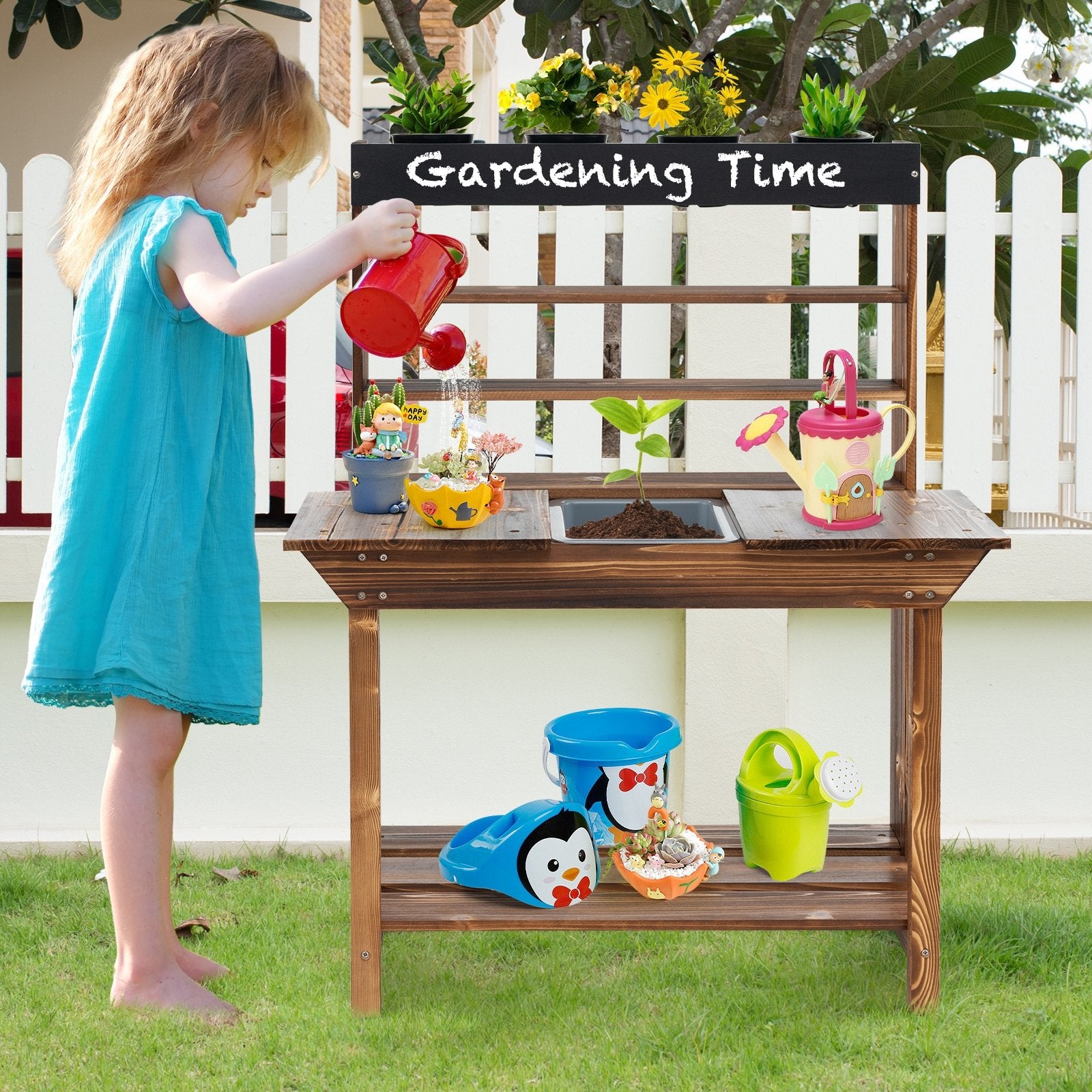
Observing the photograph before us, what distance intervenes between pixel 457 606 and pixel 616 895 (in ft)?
2.00

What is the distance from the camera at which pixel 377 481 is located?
2289 mm

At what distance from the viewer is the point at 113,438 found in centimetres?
213

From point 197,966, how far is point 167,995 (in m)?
0.20

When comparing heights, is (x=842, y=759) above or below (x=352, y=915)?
above

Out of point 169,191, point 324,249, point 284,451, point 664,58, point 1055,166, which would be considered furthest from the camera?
point 284,451

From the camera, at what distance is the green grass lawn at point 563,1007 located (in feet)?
6.86

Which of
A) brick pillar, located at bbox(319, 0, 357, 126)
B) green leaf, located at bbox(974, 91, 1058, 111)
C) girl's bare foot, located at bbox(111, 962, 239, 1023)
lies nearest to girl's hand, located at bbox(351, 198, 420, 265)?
girl's bare foot, located at bbox(111, 962, 239, 1023)

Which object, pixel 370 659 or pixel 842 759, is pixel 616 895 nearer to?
pixel 842 759

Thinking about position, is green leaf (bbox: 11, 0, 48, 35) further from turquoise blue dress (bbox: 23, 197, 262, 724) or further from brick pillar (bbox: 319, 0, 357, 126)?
brick pillar (bbox: 319, 0, 357, 126)

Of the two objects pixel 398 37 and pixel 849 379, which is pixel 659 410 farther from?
pixel 398 37

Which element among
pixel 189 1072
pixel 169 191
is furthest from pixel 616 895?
pixel 169 191

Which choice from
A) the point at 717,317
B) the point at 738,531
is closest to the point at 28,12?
the point at 717,317

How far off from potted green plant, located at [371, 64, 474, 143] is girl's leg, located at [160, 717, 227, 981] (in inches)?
42.9

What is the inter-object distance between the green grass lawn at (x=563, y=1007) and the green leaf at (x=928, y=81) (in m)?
2.53
